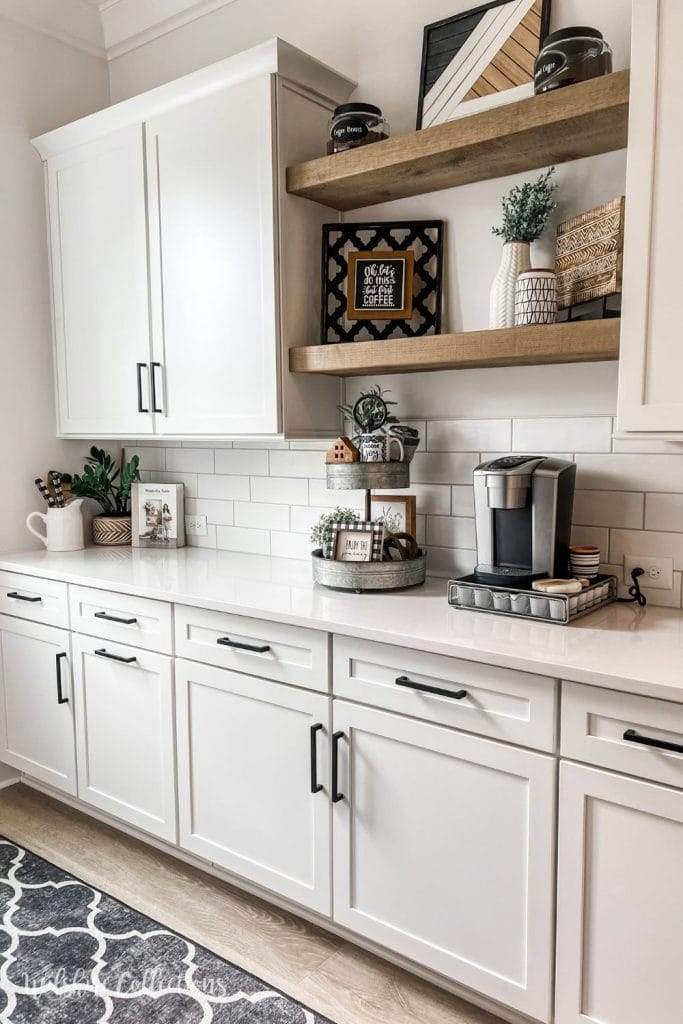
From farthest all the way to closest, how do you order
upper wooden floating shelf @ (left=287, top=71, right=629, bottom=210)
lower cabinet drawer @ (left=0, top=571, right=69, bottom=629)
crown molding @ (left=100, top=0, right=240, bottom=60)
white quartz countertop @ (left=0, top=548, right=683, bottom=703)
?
crown molding @ (left=100, top=0, right=240, bottom=60) → lower cabinet drawer @ (left=0, top=571, right=69, bottom=629) → upper wooden floating shelf @ (left=287, top=71, right=629, bottom=210) → white quartz countertop @ (left=0, top=548, right=683, bottom=703)

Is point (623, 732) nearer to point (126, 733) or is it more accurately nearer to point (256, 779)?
point (256, 779)

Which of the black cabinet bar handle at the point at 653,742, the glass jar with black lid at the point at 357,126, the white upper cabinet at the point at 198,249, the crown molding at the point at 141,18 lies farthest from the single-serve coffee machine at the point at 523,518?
the crown molding at the point at 141,18

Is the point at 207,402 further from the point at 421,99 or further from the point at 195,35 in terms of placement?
the point at 195,35

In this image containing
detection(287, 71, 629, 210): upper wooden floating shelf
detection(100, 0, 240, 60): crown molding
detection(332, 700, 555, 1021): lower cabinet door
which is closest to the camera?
detection(332, 700, 555, 1021): lower cabinet door

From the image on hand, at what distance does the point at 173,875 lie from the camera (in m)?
2.44

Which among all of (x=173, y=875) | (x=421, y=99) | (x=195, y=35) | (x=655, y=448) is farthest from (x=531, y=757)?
(x=195, y=35)

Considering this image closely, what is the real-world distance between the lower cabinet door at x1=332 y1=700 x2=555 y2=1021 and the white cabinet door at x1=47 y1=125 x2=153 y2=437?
4.79 feet

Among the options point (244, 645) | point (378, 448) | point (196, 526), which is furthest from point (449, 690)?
point (196, 526)

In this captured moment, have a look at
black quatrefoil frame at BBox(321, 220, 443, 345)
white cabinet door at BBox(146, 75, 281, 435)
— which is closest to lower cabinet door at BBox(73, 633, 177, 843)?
white cabinet door at BBox(146, 75, 281, 435)

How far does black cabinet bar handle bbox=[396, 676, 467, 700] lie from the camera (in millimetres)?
1683

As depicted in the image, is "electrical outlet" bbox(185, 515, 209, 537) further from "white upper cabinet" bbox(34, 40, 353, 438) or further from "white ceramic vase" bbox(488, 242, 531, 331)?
"white ceramic vase" bbox(488, 242, 531, 331)

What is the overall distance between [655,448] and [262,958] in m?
1.65

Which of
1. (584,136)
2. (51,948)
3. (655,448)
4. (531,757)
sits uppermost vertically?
(584,136)

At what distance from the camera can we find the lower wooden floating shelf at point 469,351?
182 cm
